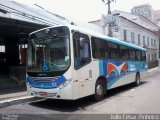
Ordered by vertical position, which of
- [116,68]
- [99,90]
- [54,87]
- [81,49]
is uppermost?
[81,49]

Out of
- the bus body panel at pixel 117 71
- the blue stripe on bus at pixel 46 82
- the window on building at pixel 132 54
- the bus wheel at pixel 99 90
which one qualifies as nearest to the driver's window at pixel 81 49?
the blue stripe on bus at pixel 46 82

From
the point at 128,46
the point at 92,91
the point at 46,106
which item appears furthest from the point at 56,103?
the point at 128,46

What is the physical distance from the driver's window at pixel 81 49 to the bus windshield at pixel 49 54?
0.37 m

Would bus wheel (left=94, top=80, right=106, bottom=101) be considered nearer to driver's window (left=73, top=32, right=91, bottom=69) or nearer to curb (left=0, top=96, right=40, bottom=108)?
driver's window (left=73, top=32, right=91, bottom=69)

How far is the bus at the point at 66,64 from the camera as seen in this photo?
9.07m

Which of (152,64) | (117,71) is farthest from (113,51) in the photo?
(152,64)

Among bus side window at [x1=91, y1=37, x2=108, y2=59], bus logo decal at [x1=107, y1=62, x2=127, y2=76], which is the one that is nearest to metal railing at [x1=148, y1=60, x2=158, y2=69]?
bus logo decal at [x1=107, y1=62, x2=127, y2=76]

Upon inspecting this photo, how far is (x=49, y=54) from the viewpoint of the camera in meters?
9.51

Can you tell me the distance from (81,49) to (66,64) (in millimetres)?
990

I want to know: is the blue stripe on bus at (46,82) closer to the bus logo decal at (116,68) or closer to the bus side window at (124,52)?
the bus logo decal at (116,68)

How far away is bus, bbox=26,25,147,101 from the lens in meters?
9.07

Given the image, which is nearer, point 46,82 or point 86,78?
point 46,82

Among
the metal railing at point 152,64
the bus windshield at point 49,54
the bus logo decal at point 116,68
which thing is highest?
the bus windshield at point 49,54

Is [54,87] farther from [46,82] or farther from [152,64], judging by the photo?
[152,64]
